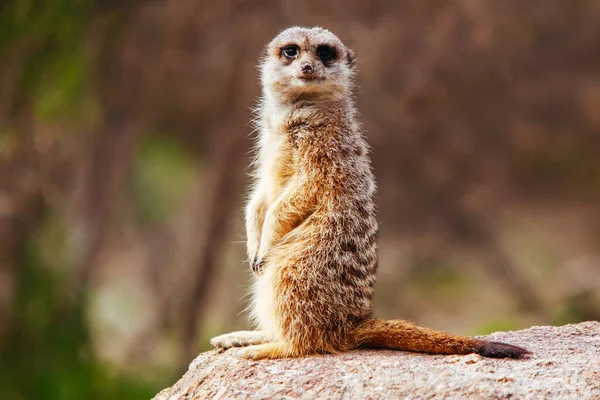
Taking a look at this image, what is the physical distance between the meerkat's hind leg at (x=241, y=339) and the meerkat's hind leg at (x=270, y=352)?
17 cm

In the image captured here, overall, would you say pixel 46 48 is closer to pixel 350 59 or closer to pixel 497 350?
pixel 350 59

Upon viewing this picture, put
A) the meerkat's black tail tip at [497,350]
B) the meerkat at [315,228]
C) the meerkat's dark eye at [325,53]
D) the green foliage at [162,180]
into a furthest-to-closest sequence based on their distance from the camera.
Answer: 1. the green foliage at [162,180]
2. the meerkat's dark eye at [325,53]
3. the meerkat at [315,228]
4. the meerkat's black tail tip at [497,350]

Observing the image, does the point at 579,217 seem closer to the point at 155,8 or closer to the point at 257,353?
the point at 155,8

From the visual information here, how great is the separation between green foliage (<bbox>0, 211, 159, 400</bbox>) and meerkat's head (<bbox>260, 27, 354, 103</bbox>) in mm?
3330

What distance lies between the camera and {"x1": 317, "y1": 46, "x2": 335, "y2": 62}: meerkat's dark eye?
3021 mm

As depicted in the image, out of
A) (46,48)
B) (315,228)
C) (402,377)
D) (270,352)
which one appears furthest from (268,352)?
(46,48)

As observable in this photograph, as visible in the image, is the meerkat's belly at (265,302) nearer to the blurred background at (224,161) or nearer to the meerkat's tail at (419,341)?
the meerkat's tail at (419,341)

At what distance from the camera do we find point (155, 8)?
664 cm

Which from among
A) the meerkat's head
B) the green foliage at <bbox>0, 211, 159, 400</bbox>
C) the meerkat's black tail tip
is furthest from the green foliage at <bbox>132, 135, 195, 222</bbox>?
the meerkat's black tail tip

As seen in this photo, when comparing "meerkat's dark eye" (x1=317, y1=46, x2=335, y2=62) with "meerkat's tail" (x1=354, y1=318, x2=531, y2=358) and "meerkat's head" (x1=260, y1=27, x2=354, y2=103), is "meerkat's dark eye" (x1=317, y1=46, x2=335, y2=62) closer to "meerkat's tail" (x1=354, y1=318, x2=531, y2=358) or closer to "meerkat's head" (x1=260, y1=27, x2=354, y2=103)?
"meerkat's head" (x1=260, y1=27, x2=354, y2=103)

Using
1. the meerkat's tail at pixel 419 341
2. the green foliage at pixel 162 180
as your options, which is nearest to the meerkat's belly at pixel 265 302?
the meerkat's tail at pixel 419 341

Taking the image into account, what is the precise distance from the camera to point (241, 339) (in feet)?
9.98

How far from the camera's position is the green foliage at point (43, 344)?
5.77 m

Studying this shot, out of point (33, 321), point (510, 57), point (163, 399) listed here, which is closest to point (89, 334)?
point (33, 321)
